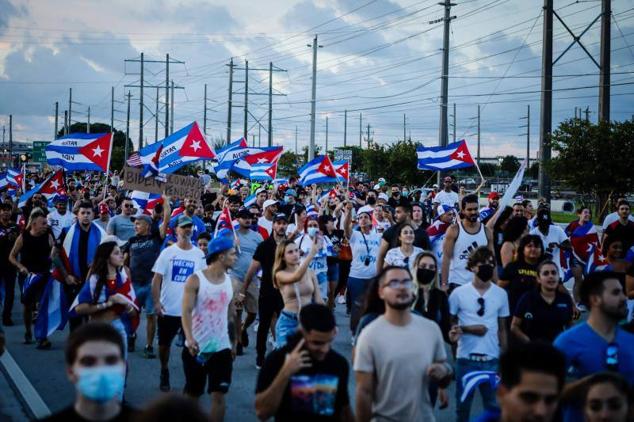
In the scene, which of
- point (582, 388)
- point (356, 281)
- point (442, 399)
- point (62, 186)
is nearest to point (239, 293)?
point (356, 281)

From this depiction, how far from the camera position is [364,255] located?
11.0 metres

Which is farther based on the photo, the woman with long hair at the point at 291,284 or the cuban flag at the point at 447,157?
the cuban flag at the point at 447,157

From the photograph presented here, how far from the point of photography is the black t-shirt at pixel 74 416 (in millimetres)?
3379

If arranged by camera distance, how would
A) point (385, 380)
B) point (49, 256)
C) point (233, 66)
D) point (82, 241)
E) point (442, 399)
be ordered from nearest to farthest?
1. point (385, 380)
2. point (442, 399)
3. point (82, 241)
4. point (49, 256)
5. point (233, 66)

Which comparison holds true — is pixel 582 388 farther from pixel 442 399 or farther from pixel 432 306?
pixel 432 306

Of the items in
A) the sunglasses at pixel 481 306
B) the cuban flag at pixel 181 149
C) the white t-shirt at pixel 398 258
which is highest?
the cuban flag at pixel 181 149

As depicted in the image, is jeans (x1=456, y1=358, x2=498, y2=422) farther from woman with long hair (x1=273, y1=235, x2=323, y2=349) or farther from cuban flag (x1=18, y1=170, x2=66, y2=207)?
cuban flag (x1=18, y1=170, x2=66, y2=207)

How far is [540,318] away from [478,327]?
0.52m

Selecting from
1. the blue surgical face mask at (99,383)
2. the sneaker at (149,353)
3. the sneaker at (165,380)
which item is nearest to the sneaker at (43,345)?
the sneaker at (149,353)

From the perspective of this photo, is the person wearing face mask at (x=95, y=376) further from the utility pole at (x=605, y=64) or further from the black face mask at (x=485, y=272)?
the utility pole at (x=605, y=64)

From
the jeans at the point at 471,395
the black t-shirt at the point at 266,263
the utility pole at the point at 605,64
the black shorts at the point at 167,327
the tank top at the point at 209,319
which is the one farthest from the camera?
the utility pole at the point at 605,64

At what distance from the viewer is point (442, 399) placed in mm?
5820

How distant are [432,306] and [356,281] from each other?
14.2 ft

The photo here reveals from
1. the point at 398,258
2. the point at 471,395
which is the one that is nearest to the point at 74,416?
the point at 471,395
